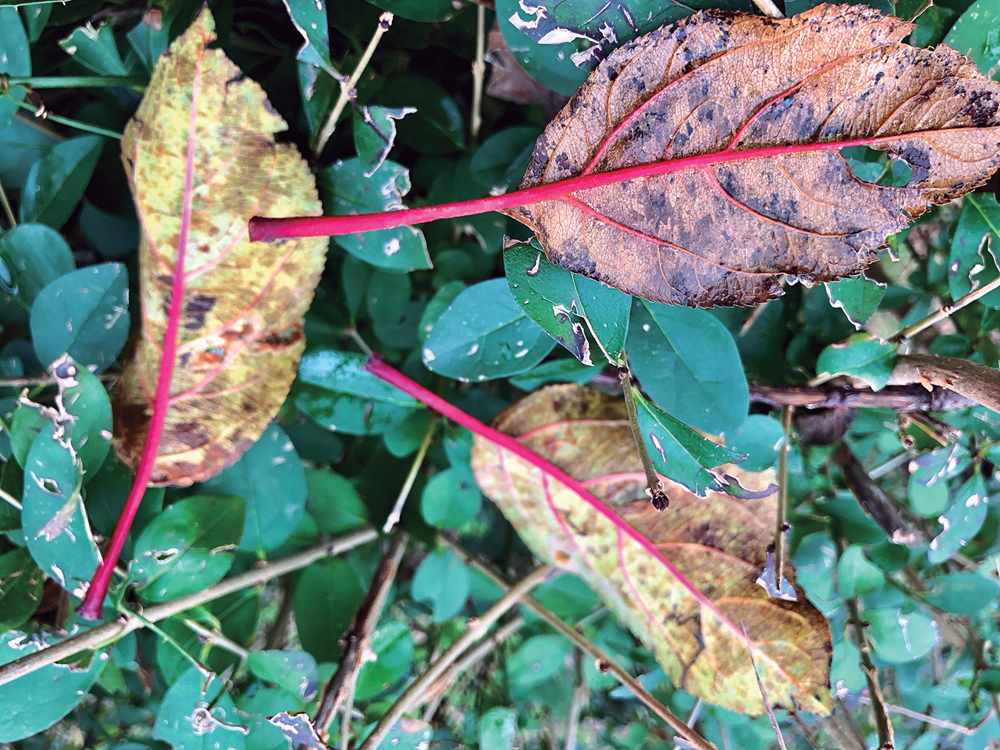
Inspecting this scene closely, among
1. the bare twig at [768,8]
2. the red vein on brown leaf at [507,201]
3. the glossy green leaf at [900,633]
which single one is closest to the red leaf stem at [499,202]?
the red vein on brown leaf at [507,201]

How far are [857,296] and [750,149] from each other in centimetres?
25

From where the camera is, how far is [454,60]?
30.5 inches

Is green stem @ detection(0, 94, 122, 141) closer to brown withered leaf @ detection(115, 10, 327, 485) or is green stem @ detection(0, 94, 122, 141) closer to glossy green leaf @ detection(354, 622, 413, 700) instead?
brown withered leaf @ detection(115, 10, 327, 485)

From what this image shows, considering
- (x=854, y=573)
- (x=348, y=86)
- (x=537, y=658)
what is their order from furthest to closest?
1. (x=537, y=658)
2. (x=854, y=573)
3. (x=348, y=86)

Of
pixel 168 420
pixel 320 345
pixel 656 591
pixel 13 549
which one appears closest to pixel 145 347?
pixel 168 420

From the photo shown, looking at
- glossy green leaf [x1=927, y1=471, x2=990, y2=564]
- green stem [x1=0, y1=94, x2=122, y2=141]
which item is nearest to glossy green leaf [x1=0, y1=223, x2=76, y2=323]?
green stem [x1=0, y1=94, x2=122, y2=141]

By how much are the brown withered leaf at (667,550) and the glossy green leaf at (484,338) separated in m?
0.10

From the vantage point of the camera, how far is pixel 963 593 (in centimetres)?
84

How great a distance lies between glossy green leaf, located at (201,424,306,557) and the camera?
718mm

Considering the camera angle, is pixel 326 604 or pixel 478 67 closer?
pixel 478 67

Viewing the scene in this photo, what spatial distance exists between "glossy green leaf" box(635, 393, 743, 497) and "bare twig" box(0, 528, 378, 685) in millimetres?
456

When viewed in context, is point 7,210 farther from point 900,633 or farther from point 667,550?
point 900,633

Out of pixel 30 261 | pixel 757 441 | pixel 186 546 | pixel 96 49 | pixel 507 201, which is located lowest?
pixel 186 546

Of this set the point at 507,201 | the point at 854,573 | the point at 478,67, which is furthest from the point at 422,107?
the point at 854,573
